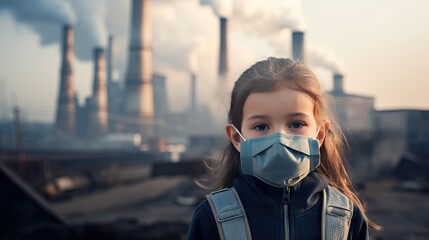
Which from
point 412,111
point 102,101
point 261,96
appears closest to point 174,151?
point 102,101

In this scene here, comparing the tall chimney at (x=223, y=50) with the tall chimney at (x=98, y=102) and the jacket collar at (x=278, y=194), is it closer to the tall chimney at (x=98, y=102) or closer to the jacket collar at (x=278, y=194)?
the tall chimney at (x=98, y=102)

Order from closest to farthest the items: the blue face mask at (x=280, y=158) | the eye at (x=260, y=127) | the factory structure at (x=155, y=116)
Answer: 1. the blue face mask at (x=280, y=158)
2. the eye at (x=260, y=127)
3. the factory structure at (x=155, y=116)

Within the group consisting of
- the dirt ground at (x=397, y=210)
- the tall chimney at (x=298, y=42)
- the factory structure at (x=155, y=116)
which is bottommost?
the dirt ground at (x=397, y=210)

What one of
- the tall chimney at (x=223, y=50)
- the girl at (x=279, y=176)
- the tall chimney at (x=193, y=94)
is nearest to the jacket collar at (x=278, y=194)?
the girl at (x=279, y=176)

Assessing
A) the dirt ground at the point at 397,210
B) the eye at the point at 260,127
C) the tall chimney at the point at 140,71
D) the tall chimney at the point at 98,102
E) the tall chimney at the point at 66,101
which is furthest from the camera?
the tall chimney at the point at 66,101

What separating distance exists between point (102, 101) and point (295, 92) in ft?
67.6

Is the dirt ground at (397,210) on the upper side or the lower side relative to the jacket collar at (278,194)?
lower

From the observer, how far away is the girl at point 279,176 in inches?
48.2

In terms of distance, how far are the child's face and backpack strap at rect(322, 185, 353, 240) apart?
0.58ft

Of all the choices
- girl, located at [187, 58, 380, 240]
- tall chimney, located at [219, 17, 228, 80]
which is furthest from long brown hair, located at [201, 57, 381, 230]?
tall chimney, located at [219, 17, 228, 80]

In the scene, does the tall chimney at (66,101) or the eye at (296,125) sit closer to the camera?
the eye at (296,125)

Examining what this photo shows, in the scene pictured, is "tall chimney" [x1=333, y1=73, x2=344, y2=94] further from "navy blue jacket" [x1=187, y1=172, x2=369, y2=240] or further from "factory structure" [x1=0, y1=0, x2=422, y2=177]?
"navy blue jacket" [x1=187, y1=172, x2=369, y2=240]

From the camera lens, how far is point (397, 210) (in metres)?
10.5

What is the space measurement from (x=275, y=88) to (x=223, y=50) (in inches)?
676
